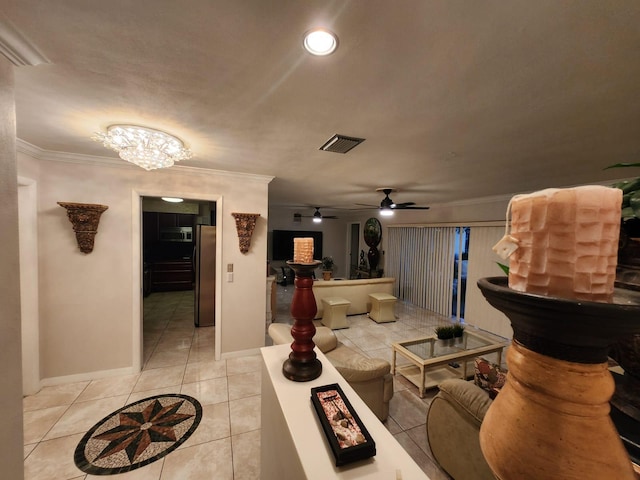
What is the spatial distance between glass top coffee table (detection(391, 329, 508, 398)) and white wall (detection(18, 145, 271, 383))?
7.66 feet

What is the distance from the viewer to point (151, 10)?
2.69 ft

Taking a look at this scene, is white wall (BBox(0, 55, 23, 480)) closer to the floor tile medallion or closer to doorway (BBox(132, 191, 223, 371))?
the floor tile medallion

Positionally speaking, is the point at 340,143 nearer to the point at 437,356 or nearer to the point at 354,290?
the point at 437,356

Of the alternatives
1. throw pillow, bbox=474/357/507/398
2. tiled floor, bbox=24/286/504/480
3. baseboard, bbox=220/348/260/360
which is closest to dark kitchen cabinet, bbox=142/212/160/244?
tiled floor, bbox=24/286/504/480

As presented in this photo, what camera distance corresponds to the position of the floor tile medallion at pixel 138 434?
5.81 feet

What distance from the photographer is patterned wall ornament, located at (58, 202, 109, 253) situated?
2.41m

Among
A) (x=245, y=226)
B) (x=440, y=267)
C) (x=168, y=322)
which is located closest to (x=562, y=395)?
(x=245, y=226)

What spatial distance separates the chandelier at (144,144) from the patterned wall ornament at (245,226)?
1075 millimetres

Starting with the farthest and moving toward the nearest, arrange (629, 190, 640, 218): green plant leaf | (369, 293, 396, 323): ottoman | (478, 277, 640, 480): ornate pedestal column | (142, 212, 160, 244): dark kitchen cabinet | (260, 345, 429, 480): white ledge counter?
1. (142, 212, 160, 244): dark kitchen cabinet
2. (369, 293, 396, 323): ottoman
3. (260, 345, 429, 480): white ledge counter
4. (629, 190, 640, 218): green plant leaf
5. (478, 277, 640, 480): ornate pedestal column

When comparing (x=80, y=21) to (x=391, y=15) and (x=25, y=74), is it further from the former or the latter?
(x=391, y=15)

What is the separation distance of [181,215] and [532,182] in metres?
7.33

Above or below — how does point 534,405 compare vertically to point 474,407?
above

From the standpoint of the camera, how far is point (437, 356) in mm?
2691

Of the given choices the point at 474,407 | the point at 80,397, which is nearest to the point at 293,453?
the point at 474,407
